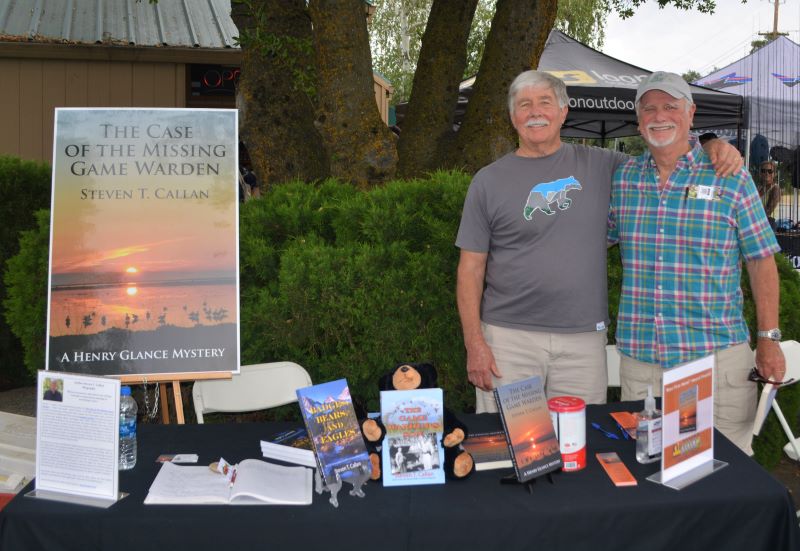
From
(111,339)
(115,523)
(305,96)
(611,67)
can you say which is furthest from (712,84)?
(115,523)

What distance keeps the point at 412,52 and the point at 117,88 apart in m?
24.3

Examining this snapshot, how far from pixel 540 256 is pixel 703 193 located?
0.56m

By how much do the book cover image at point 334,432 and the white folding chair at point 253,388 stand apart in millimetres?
1110

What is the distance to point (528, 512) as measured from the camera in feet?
5.87

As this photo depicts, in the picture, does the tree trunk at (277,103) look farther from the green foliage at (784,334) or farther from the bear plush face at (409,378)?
the bear plush face at (409,378)

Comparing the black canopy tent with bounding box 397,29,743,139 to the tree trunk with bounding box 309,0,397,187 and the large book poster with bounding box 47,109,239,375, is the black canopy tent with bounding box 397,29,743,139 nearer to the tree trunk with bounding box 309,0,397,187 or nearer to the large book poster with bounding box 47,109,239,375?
the tree trunk with bounding box 309,0,397,187

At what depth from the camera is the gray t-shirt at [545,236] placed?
2.59m

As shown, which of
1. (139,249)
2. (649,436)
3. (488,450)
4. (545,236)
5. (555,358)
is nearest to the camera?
(649,436)

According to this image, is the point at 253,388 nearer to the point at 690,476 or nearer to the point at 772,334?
the point at 690,476

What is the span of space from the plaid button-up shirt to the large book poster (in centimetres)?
150

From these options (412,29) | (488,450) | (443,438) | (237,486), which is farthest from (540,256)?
(412,29)

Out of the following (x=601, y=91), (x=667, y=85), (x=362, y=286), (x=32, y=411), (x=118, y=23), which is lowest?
(x=32, y=411)

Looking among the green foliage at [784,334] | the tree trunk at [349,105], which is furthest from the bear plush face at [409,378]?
the tree trunk at [349,105]

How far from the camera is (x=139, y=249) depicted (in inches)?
113
